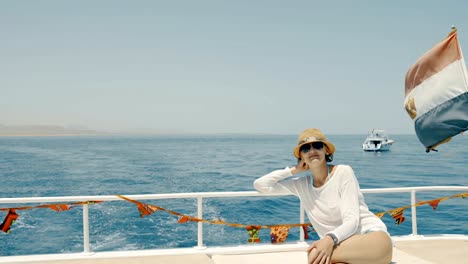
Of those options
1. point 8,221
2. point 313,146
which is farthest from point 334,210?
point 8,221

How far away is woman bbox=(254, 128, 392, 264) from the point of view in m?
3.24

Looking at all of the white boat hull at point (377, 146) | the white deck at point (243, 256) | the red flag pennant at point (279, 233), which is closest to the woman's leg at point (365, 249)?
the white deck at point (243, 256)

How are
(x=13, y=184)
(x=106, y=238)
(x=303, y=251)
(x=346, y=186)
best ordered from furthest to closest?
(x=13, y=184)
(x=106, y=238)
(x=303, y=251)
(x=346, y=186)

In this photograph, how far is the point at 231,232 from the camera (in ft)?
56.7

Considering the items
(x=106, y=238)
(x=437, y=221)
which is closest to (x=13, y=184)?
(x=106, y=238)

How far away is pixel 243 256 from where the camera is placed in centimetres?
529

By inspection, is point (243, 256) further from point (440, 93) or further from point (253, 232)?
point (440, 93)

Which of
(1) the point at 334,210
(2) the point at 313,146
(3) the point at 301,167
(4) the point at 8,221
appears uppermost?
(2) the point at 313,146

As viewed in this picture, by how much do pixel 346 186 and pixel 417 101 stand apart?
7.23ft

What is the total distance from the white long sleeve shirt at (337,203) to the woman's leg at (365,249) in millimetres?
58

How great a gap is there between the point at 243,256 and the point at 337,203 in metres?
2.25

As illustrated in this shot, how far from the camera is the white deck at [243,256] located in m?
5.03

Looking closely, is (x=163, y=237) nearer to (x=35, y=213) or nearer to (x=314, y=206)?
(x=35, y=213)

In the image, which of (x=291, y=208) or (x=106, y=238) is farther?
(x=291, y=208)
